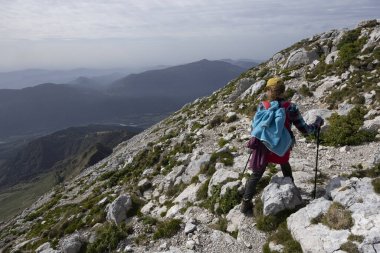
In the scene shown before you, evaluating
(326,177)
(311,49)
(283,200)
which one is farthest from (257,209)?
(311,49)

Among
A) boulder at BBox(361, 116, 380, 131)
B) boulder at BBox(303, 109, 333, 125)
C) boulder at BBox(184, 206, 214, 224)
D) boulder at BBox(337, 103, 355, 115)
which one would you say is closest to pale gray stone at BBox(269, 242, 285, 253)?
boulder at BBox(184, 206, 214, 224)

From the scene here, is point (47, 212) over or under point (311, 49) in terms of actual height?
under

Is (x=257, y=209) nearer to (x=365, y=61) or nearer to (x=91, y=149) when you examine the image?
(x=365, y=61)

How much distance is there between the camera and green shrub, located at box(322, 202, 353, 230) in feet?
28.4

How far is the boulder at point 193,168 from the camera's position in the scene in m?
18.9

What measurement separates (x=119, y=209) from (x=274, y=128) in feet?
34.1

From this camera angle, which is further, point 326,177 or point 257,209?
point 326,177

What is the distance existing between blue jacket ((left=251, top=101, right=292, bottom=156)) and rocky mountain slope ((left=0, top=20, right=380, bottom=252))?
1488 mm

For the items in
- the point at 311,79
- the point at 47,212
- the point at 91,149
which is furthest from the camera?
the point at 91,149

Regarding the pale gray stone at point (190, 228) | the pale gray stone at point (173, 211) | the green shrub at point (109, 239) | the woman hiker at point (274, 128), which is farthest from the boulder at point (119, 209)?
the woman hiker at point (274, 128)

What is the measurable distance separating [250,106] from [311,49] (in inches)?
562

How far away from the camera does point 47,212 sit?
3247cm

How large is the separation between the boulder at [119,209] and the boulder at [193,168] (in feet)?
11.4

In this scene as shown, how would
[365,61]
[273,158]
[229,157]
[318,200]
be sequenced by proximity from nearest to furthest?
[318,200]
[273,158]
[229,157]
[365,61]
